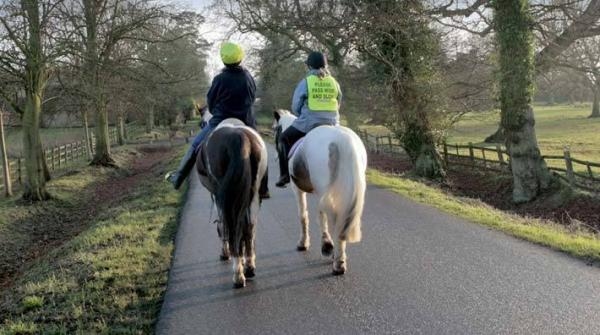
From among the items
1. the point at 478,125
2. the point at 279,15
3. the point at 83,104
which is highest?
the point at 279,15

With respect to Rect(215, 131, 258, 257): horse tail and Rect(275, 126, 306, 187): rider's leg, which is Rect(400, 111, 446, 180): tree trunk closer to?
Rect(275, 126, 306, 187): rider's leg

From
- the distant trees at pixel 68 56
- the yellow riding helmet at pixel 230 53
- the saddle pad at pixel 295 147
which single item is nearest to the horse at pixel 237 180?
the saddle pad at pixel 295 147

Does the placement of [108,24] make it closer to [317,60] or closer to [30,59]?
[30,59]

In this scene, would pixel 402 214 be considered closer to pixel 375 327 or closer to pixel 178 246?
pixel 178 246

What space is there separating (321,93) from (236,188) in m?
1.86

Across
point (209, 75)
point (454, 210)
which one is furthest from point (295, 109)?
point (209, 75)

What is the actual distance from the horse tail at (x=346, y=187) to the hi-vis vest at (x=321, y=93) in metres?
1.01

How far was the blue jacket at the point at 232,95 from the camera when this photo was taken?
250 inches

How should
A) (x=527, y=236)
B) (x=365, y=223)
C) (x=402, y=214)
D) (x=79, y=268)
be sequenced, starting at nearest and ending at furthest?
(x=79, y=268) → (x=527, y=236) → (x=365, y=223) → (x=402, y=214)

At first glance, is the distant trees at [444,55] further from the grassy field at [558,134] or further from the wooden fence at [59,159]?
the wooden fence at [59,159]

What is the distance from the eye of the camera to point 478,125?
5350 centimetres

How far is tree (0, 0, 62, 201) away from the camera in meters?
14.3

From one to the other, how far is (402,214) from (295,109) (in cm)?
397

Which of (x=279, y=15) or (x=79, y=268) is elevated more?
(x=279, y=15)
